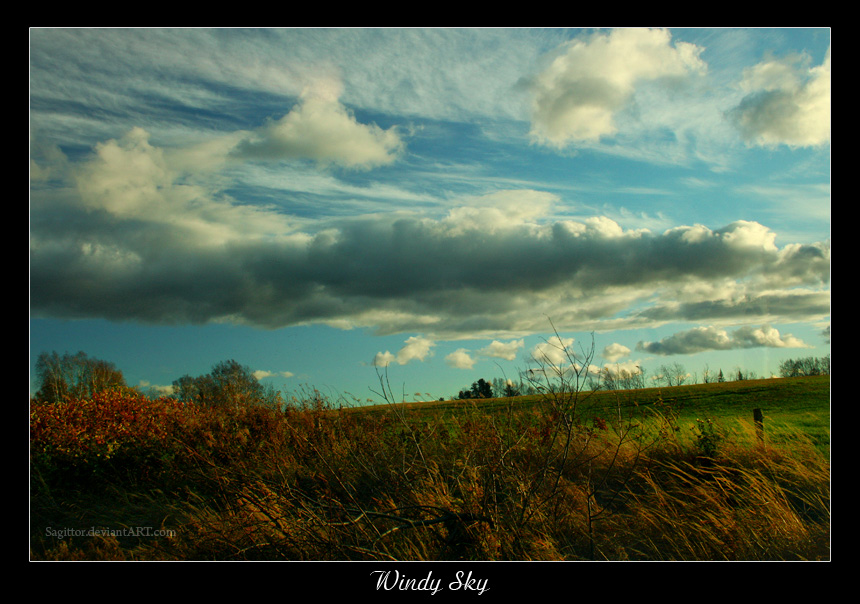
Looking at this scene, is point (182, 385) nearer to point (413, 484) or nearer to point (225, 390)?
point (225, 390)

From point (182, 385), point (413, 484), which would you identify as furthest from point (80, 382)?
point (413, 484)

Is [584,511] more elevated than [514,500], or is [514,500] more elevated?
[514,500]

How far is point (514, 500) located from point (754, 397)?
21.1 metres

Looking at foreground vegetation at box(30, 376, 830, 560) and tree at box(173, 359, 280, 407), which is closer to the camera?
foreground vegetation at box(30, 376, 830, 560)

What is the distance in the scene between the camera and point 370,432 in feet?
29.0

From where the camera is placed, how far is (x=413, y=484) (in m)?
5.70

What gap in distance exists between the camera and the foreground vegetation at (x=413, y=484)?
4.68 m

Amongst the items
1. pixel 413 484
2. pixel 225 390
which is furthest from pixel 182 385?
pixel 413 484

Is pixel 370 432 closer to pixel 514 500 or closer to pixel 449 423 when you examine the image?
pixel 449 423

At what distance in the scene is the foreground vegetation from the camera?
15.3 feet

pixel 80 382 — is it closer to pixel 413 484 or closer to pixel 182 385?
pixel 182 385

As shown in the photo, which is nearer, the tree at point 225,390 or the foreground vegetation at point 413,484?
the foreground vegetation at point 413,484
